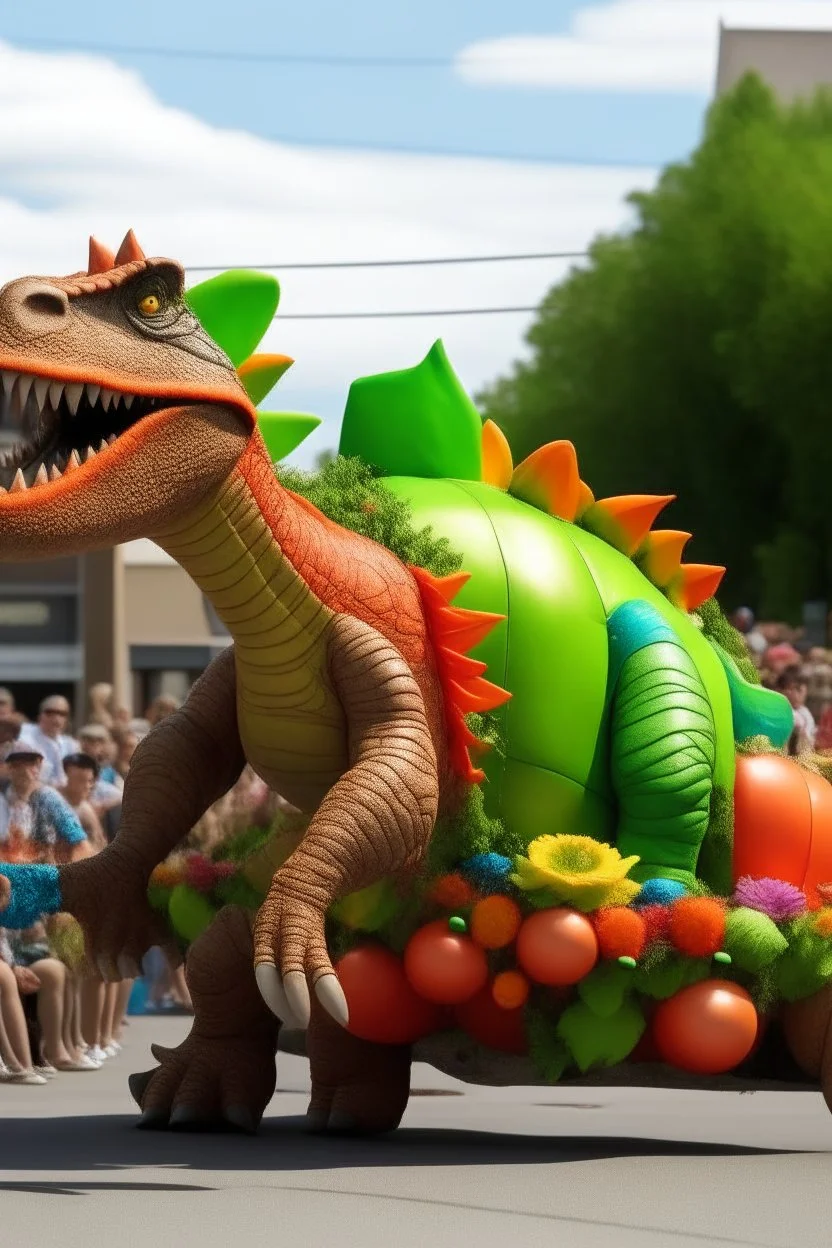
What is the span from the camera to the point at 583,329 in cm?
3909

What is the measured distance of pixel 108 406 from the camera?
6.90m

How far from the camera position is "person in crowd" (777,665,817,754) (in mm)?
12904

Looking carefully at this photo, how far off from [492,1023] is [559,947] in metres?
0.43

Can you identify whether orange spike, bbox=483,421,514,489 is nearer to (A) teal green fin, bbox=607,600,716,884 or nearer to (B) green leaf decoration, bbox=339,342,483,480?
(B) green leaf decoration, bbox=339,342,483,480

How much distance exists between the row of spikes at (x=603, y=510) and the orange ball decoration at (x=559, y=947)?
150 centimetres

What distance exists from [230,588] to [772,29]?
41.5 m

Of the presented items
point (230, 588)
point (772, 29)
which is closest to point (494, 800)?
point (230, 588)

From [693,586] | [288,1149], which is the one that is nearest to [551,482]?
[693,586]

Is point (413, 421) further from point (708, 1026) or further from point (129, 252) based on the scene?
point (708, 1026)

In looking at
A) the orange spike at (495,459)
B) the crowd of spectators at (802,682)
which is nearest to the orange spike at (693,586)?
the orange spike at (495,459)

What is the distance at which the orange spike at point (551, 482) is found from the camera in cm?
832

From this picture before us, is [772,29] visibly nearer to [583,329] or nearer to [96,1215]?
[583,329]

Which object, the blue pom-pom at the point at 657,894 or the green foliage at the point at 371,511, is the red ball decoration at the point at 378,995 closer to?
the blue pom-pom at the point at 657,894

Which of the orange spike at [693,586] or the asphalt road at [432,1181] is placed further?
the orange spike at [693,586]
